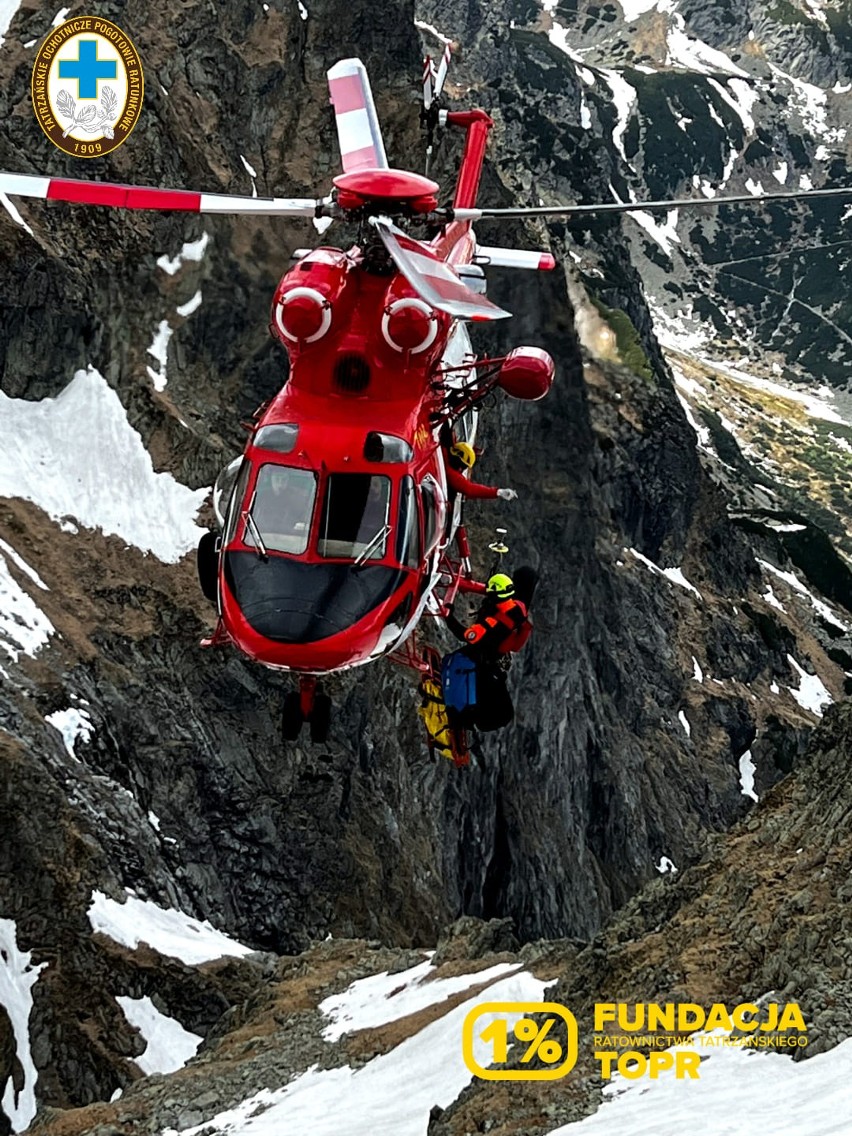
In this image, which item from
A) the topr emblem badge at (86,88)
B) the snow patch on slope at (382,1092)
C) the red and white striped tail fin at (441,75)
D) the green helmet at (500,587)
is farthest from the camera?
the topr emblem badge at (86,88)

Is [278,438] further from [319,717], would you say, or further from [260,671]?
[260,671]

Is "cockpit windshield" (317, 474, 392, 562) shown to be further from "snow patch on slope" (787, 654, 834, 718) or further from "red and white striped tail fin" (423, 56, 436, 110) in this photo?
"snow patch on slope" (787, 654, 834, 718)

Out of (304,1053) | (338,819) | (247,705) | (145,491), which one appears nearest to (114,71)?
(145,491)

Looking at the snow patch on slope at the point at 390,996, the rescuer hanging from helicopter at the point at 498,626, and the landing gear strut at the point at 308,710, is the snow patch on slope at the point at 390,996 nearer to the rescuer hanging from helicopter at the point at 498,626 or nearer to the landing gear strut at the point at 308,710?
the rescuer hanging from helicopter at the point at 498,626

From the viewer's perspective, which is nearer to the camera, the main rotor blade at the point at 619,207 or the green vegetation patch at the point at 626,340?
the main rotor blade at the point at 619,207

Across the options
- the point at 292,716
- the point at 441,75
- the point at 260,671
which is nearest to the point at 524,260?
the point at 292,716

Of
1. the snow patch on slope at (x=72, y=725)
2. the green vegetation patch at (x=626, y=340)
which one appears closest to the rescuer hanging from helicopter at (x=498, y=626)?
the snow patch on slope at (x=72, y=725)

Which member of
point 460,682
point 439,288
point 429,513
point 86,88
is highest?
point 86,88
